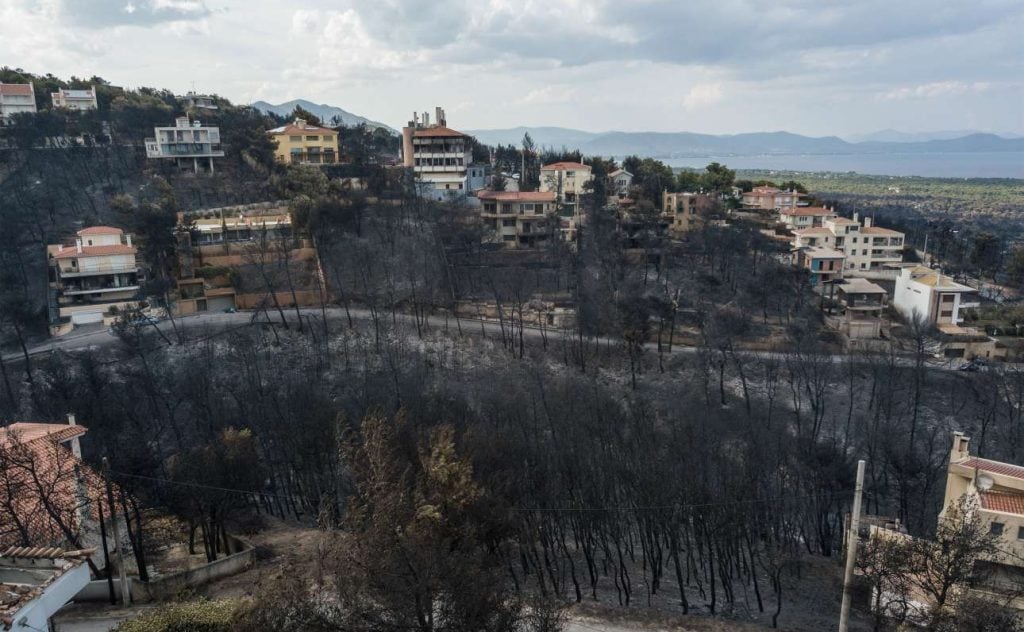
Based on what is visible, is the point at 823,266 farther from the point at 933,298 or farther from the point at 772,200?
the point at 772,200

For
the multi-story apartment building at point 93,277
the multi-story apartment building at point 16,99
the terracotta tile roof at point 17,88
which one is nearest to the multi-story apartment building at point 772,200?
the multi-story apartment building at point 93,277

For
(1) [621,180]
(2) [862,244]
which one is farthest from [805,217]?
(1) [621,180]

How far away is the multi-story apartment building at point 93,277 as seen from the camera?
37250 mm

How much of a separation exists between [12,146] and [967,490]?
61.9m

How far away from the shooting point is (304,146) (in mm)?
57406

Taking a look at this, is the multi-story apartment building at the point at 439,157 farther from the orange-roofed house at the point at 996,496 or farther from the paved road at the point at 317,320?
the orange-roofed house at the point at 996,496

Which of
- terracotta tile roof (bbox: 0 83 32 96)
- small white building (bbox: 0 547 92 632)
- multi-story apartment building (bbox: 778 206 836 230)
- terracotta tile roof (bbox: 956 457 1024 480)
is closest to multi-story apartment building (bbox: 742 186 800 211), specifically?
multi-story apartment building (bbox: 778 206 836 230)

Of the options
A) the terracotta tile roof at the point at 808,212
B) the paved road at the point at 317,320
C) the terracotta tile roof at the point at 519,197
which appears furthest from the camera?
the terracotta tile roof at the point at 808,212

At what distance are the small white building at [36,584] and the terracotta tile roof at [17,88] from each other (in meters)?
63.4

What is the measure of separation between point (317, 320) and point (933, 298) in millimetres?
33413

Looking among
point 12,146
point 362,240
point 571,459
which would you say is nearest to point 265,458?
point 571,459

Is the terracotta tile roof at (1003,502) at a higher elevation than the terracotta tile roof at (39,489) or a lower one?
lower

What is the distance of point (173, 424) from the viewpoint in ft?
76.8

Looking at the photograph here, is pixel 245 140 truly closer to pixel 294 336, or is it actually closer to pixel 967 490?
pixel 294 336
